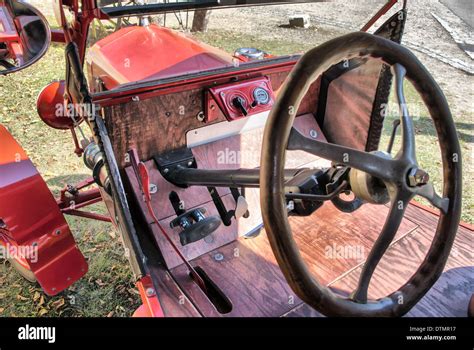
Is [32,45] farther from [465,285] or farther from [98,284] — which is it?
[465,285]

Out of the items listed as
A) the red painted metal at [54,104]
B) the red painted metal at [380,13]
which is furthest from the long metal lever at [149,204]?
the red painted metal at [380,13]

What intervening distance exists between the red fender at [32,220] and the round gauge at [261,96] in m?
1.11

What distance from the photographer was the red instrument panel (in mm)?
2045

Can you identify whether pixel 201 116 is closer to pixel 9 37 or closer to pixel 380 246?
pixel 9 37

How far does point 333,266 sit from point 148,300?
890 millimetres

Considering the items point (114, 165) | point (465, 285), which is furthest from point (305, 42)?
point (465, 285)

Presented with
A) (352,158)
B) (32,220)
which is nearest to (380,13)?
(352,158)

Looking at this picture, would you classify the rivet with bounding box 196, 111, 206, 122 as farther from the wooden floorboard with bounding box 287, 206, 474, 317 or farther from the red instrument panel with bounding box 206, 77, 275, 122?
the wooden floorboard with bounding box 287, 206, 474, 317

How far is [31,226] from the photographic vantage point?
2.06m

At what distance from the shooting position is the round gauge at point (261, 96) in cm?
212

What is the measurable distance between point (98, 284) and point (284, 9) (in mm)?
2000

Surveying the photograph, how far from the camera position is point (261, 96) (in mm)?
2139
